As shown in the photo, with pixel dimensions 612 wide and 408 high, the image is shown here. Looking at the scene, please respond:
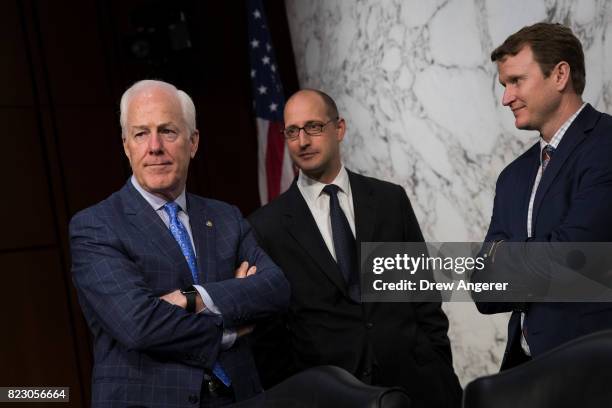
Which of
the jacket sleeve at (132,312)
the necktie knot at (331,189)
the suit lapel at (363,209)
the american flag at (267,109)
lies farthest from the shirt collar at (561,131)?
the american flag at (267,109)

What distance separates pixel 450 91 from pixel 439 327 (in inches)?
60.7

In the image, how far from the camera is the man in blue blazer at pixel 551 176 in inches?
92.3

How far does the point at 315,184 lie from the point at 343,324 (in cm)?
61

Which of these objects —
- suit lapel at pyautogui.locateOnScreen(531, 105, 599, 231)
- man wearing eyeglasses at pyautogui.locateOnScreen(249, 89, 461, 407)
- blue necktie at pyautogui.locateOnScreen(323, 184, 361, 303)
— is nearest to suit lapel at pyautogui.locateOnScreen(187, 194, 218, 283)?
man wearing eyeglasses at pyautogui.locateOnScreen(249, 89, 461, 407)

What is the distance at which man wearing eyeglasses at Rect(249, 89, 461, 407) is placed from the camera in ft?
10.0

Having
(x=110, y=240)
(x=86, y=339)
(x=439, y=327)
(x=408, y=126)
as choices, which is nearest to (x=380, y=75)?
(x=408, y=126)

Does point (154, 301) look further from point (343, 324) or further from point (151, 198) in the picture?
point (343, 324)

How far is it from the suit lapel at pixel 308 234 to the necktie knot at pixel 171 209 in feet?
2.33

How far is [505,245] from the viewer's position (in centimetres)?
254

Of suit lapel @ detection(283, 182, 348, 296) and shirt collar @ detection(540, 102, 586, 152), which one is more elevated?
shirt collar @ detection(540, 102, 586, 152)

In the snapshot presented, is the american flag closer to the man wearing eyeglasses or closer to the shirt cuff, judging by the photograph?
the man wearing eyeglasses

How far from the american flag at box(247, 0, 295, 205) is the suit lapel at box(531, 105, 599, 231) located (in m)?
2.94

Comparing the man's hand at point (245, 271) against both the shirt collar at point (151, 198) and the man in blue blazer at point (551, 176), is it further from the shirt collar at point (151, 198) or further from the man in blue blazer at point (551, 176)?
the man in blue blazer at point (551, 176)

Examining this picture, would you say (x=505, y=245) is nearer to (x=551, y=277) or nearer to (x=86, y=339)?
(x=551, y=277)
